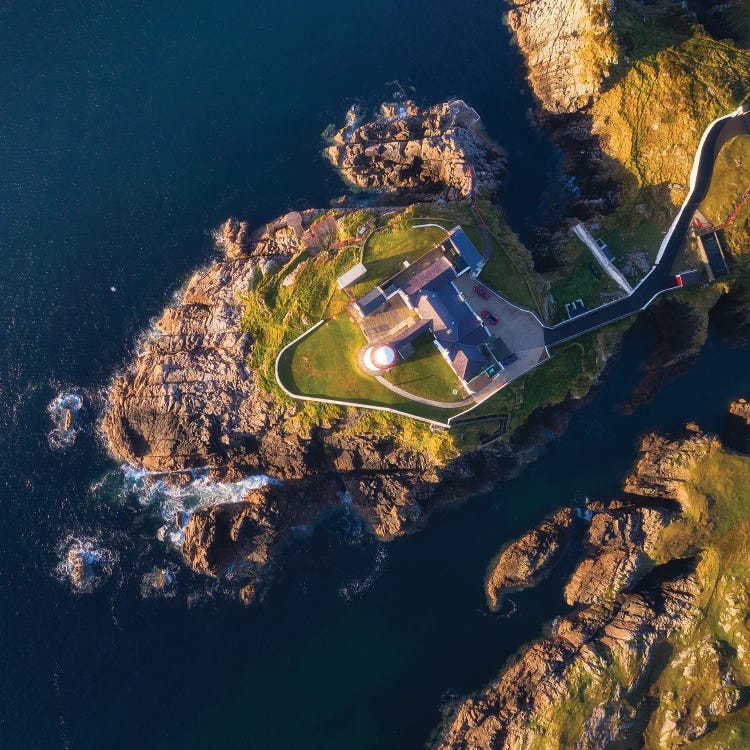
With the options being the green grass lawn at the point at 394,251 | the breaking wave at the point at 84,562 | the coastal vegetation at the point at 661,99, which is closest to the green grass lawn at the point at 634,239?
the coastal vegetation at the point at 661,99

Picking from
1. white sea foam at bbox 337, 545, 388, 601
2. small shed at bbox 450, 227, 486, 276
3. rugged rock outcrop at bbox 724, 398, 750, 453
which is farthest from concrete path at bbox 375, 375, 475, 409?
rugged rock outcrop at bbox 724, 398, 750, 453

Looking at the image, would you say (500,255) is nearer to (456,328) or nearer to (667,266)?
(456,328)

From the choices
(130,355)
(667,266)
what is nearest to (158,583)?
(130,355)

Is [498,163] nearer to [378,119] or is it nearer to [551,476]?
[378,119]

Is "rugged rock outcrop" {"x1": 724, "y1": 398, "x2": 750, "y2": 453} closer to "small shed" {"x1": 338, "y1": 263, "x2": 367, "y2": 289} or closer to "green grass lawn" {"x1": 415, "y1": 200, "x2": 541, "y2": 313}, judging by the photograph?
"green grass lawn" {"x1": 415, "y1": 200, "x2": 541, "y2": 313}

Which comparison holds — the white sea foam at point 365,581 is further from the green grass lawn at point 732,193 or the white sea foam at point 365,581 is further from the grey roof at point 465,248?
the green grass lawn at point 732,193

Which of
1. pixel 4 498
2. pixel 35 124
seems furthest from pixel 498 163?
pixel 4 498

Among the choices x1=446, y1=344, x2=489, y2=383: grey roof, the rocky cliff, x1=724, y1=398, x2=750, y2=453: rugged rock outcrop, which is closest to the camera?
x1=446, y1=344, x2=489, y2=383: grey roof
